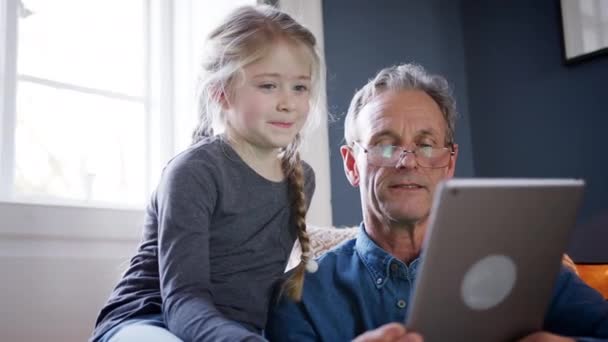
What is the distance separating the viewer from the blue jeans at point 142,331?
3.72 ft

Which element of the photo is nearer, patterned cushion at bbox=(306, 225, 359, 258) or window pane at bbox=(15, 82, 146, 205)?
patterned cushion at bbox=(306, 225, 359, 258)

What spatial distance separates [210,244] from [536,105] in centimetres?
180

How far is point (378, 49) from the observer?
8.63ft

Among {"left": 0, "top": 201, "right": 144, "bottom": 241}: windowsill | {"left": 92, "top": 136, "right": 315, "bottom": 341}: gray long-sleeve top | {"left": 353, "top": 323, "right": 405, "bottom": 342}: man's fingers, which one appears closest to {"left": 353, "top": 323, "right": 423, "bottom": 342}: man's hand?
{"left": 353, "top": 323, "right": 405, "bottom": 342}: man's fingers

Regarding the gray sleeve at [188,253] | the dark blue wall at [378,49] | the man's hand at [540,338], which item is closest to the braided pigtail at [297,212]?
the gray sleeve at [188,253]

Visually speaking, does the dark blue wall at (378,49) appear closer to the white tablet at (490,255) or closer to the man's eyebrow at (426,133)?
the man's eyebrow at (426,133)

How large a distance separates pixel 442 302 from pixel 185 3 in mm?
1725

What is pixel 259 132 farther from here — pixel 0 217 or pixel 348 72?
pixel 348 72

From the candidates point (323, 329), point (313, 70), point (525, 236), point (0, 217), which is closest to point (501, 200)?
point (525, 236)

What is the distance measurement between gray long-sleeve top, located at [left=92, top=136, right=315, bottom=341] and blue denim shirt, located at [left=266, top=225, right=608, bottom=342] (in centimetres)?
8

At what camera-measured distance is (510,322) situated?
93 cm

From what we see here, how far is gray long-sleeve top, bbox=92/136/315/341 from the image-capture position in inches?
46.4

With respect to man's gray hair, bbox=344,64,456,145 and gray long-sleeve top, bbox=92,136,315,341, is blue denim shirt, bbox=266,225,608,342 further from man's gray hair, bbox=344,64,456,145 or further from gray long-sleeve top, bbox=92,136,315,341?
man's gray hair, bbox=344,64,456,145

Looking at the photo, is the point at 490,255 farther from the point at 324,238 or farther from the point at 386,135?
the point at 324,238
